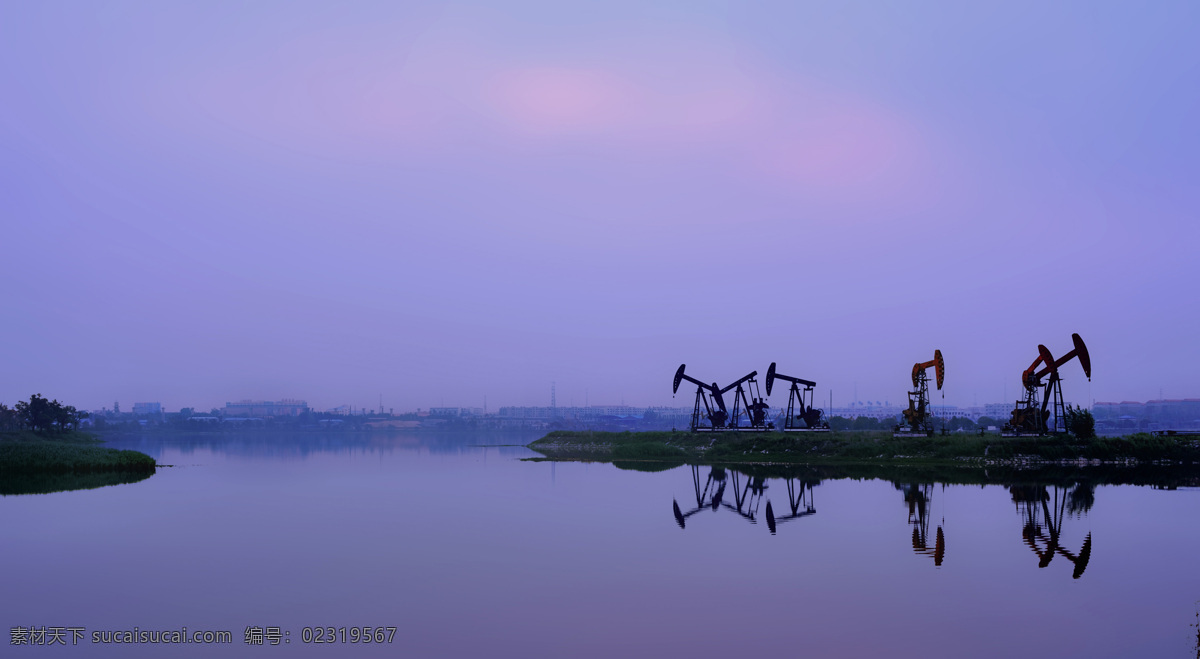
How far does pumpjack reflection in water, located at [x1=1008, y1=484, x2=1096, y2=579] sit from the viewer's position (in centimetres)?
2698

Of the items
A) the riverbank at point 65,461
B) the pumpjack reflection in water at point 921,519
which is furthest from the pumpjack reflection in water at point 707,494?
the riverbank at point 65,461

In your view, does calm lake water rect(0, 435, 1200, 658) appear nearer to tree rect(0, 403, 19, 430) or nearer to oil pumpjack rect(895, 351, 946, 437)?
oil pumpjack rect(895, 351, 946, 437)

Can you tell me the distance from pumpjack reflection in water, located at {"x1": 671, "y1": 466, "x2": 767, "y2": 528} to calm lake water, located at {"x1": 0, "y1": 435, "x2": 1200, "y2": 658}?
0.39m

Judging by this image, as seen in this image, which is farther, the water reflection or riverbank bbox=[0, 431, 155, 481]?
riverbank bbox=[0, 431, 155, 481]

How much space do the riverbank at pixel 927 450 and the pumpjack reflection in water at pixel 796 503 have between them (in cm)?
1426

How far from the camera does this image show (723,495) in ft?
147


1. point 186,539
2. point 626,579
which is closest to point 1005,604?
point 626,579

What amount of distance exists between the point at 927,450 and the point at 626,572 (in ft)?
145

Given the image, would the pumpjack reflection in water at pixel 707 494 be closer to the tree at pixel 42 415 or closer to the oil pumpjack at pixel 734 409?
the oil pumpjack at pixel 734 409

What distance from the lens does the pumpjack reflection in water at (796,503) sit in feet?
116

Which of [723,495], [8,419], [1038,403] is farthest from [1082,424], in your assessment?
[8,419]

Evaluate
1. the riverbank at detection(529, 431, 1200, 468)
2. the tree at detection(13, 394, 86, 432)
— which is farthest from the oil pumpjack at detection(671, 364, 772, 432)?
the tree at detection(13, 394, 86, 432)

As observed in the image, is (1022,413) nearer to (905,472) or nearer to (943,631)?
(905,472)

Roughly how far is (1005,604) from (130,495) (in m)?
41.6
